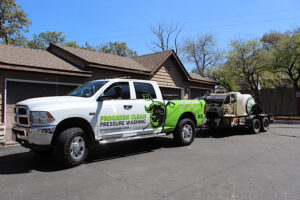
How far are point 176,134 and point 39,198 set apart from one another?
497 centimetres

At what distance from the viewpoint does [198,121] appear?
8625 millimetres

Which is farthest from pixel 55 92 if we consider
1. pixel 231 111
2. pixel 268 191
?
pixel 268 191

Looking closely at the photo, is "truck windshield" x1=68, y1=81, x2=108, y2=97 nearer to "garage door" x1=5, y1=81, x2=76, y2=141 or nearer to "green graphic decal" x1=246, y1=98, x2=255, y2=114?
"garage door" x1=5, y1=81, x2=76, y2=141

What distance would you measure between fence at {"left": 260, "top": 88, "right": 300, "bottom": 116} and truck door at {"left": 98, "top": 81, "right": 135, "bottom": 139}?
67.0 ft

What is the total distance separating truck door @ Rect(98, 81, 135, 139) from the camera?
5945 mm

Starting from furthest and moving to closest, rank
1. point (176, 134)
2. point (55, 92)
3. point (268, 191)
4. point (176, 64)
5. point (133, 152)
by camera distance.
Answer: point (176, 64) < point (55, 92) < point (176, 134) < point (133, 152) < point (268, 191)

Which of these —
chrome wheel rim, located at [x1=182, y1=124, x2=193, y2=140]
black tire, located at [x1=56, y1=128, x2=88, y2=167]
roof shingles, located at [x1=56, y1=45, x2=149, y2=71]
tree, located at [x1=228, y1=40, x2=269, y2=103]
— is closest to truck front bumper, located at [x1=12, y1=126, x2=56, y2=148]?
black tire, located at [x1=56, y1=128, x2=88, y2=167]

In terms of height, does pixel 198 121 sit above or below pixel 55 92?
below

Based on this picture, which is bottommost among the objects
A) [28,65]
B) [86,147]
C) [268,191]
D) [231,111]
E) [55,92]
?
[268,191]

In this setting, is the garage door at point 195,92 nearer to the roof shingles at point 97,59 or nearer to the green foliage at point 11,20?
the roof shingles at point 97,59

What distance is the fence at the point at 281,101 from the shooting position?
2177cm

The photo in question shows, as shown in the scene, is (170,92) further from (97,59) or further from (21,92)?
(21,92)

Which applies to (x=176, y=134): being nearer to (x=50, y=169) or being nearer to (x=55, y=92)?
(x=50, y=169)

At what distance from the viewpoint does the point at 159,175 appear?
492 centimetres
